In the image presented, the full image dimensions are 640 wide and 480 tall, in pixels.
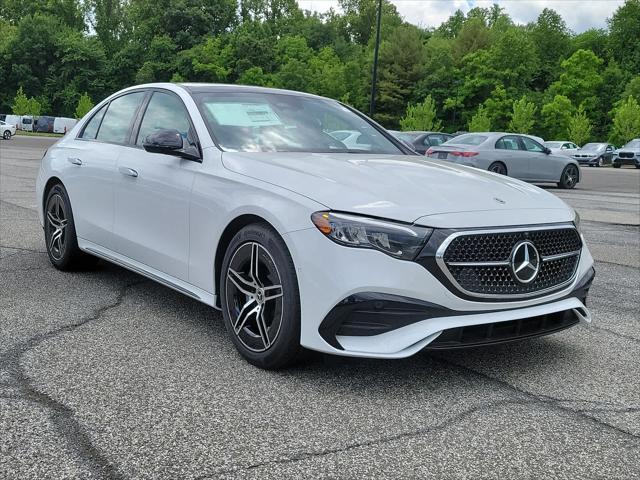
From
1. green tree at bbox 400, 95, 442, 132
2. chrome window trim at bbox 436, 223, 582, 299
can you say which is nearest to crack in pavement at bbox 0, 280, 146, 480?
chrome window trim at bbox 436, 223, 582, 299

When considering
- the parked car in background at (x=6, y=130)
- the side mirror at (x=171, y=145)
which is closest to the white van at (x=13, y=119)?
the parked car in background at (x=6, y=130)

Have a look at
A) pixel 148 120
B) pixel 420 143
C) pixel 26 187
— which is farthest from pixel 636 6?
pixel 148 120

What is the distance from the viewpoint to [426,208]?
333 centimetres

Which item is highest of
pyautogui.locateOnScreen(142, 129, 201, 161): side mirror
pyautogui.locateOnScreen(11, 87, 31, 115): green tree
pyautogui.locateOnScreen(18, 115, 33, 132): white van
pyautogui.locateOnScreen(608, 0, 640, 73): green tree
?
pyautogui.locateOnScreen(608, 0, 640, 73): green tree

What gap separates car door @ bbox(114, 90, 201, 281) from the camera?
423 centimetres

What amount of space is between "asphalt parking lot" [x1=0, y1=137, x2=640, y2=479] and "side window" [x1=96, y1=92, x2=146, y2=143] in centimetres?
128

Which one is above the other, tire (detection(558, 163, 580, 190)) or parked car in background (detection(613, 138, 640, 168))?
tire (detection(558, 163, 580, 190))

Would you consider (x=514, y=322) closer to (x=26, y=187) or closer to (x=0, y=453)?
(x=0, y=453)

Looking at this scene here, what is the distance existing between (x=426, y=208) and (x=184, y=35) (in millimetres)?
95338

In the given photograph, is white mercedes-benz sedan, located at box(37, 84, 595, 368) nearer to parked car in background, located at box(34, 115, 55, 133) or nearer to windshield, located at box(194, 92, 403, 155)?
windshield, located at box(194, 92, 403, 155)

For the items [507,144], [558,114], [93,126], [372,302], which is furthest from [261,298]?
[558,114]

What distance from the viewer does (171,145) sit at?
4184 mm

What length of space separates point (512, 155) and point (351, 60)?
216 feet

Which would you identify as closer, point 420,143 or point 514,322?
point 514,322
